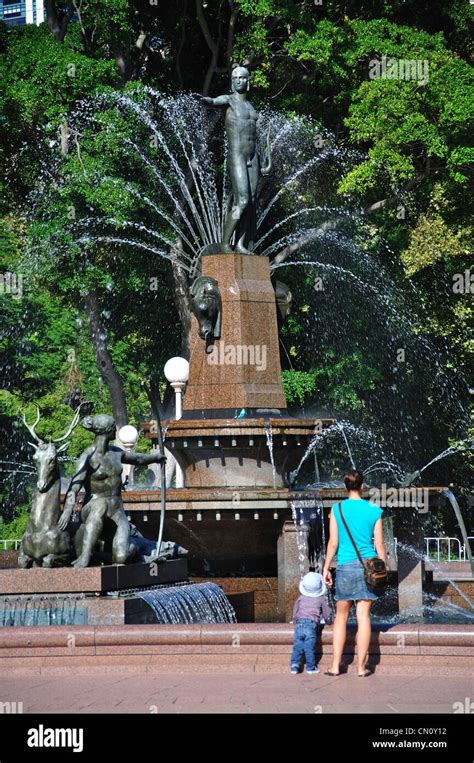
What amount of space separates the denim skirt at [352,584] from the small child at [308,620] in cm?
27

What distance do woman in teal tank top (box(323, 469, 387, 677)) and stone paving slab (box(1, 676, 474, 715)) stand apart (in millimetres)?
324

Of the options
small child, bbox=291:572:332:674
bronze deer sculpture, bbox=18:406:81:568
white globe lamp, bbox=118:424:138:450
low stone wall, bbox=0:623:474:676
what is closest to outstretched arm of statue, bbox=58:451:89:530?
bronze deer sculpture, bbox=18:406:81:568

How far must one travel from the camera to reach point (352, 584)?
35.3 feet

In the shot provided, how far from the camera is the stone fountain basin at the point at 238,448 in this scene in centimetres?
1614

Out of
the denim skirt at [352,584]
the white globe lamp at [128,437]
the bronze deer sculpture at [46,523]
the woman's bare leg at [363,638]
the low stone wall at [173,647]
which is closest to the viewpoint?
the woman's bare leg at [363,638]

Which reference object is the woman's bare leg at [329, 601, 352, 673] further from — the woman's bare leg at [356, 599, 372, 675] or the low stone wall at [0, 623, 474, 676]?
the low stone wall at [0, 623, 474, 676]

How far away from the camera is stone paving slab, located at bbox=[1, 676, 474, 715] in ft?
30.5

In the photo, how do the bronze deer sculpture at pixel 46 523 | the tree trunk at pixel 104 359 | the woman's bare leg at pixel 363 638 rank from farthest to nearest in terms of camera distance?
1. the tree trunk at pixel 104 359
2. the bronze deer sculpture at pixel 46 523
3. the woman's bare leg at pixel 363 638

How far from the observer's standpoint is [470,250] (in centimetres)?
3231

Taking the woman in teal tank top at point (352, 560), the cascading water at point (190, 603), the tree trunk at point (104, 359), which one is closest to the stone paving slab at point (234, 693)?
the woman in teal tank top at point (352, 560)

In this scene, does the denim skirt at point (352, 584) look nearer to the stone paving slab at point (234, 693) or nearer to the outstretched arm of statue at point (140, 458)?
the stone paving slab at point (234, 693)

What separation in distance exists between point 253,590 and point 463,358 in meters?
18.6

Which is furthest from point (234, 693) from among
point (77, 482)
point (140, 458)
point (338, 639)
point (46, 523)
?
point (140, 458)

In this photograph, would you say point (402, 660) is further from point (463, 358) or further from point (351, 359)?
point (463, 358)
